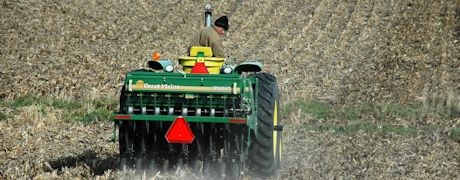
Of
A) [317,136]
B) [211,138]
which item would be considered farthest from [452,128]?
[211,138]

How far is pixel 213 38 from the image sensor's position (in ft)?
34.0

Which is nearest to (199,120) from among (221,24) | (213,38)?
(213,38)

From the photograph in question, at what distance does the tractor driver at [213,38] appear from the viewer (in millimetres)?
10359

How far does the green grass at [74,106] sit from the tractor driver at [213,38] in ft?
13.6

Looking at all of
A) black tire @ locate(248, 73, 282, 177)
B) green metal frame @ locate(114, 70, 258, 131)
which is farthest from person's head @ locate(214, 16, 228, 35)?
green metal frame @ locate(114, 70, 258, 131)

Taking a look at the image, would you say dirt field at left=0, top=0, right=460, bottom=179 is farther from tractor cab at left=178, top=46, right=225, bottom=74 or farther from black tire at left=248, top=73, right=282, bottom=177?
tractor cab at left=178, top=46, right=225, bottom=74

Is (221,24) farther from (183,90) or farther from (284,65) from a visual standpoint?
(284,65)

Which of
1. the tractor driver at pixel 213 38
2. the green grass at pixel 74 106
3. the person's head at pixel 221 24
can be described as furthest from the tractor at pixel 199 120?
the green grass at pixel 74 106

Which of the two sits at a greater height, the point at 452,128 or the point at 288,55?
the point at 288,55

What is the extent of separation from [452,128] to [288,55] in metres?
8.89

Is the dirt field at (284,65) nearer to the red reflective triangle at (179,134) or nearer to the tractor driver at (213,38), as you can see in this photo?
the red reflective triangle at (179,134)

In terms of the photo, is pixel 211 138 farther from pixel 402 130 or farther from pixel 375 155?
pixel 402 130

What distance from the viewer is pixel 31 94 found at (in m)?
16.3

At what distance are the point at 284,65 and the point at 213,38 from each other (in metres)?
11.0
